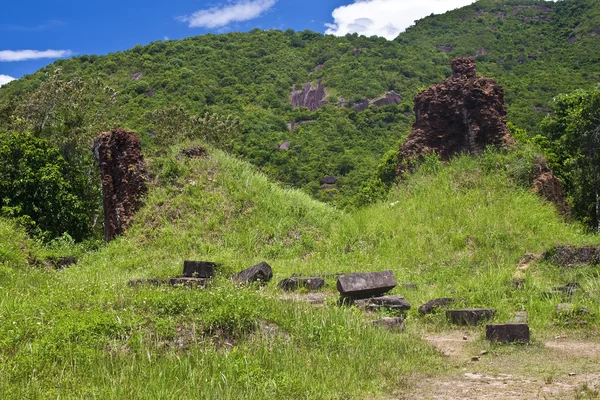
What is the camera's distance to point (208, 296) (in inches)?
270

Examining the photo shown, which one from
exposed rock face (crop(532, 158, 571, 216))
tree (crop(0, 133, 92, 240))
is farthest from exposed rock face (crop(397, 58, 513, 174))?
tree (crop(0, 133, 92, 240))

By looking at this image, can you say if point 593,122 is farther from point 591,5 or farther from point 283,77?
point 591,5

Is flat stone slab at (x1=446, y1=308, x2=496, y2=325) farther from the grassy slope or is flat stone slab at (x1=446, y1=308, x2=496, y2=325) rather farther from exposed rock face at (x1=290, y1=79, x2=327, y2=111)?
exposed rock face at (x1=290, y1=79, x2=327, y2=111)

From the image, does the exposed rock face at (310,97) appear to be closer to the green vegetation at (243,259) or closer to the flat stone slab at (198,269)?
the green vegetation at (243,259)

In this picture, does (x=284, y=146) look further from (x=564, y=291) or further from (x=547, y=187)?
(x=564, y=291)

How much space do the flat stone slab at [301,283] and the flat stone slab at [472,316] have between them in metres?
3.12

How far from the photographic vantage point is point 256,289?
9367mm

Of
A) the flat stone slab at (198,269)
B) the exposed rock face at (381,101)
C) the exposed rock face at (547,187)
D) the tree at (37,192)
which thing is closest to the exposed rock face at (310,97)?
the exposed rock face at (381,101)

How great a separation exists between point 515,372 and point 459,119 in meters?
12.7

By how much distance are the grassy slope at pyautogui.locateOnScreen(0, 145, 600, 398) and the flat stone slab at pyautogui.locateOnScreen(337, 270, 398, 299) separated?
64 cm

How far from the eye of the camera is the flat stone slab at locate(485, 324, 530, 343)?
6312 mm

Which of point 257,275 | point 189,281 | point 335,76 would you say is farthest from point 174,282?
point 335,76

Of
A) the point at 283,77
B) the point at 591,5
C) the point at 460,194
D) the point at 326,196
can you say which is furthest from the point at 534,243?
the point at 591,5

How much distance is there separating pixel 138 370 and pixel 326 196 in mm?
37499
